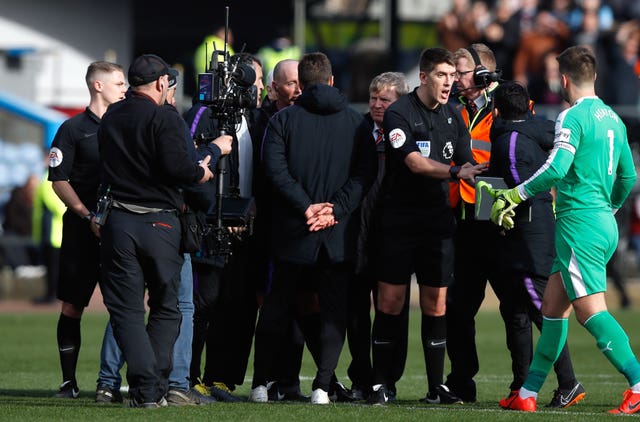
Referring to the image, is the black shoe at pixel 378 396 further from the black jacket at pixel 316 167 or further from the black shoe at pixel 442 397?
the black jacket at pixel 316 167

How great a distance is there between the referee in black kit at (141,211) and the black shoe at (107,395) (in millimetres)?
783

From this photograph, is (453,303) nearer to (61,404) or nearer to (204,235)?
(204,235)

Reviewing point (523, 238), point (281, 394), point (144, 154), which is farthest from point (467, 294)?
point (144, 154)

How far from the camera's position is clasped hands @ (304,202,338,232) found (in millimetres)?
8883

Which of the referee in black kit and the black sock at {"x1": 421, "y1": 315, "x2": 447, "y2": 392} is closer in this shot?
A: the referee in black kit

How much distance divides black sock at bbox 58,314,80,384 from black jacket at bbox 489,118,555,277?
119 inches

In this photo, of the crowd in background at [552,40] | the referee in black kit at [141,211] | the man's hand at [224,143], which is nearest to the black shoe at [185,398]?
the referee in black kit at [141,211]

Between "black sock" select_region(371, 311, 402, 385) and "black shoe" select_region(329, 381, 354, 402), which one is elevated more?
"black sock" select_region(371, 311, 402, 385)

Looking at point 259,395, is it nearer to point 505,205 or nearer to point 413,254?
point 413,254

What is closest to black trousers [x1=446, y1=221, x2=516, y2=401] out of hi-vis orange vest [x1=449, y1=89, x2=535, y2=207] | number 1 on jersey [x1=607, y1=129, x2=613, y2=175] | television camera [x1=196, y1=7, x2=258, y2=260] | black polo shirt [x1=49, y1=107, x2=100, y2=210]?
hi-vis orange vest [x1=449, y1=89, x2=535, y2=207]

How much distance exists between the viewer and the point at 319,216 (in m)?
8.89

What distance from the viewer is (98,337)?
15.2 metres

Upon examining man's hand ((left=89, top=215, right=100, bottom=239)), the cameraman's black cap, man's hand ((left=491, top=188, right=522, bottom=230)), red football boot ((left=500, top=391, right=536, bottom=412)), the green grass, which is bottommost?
the green grass

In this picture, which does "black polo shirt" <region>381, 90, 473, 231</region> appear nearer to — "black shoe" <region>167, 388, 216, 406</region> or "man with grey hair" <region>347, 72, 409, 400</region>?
"man with grey hair" <region>347, 72, 409, 400</region>
